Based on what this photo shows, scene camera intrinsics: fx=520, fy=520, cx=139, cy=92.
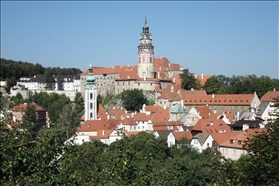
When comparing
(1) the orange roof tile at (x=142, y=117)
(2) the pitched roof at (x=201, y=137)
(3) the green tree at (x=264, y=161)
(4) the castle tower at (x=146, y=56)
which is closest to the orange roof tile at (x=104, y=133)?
(1) the orange roof tile at (x=142, y=117)

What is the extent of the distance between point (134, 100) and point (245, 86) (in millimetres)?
14686

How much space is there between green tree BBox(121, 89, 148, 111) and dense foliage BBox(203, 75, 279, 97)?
9.97 meters

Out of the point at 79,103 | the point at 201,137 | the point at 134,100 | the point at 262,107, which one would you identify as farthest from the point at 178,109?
the point at 79,103

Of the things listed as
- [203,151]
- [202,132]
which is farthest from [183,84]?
[203,151]

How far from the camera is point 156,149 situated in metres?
36.0

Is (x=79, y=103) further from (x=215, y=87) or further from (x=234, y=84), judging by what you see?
(x=234, y=84)

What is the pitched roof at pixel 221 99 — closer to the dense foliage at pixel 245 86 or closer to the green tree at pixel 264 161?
the dense foliage at pixel 245 86

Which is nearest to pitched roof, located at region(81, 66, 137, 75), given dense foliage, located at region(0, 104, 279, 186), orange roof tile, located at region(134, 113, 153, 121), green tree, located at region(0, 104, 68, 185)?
orange roof tile, located at region(134, 113, 153, 121)

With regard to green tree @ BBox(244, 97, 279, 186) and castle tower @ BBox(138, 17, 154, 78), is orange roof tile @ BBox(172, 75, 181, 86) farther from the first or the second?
green tree @ BBox(244, 97, 279, 186)

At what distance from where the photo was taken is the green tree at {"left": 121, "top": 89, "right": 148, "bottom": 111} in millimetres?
63844

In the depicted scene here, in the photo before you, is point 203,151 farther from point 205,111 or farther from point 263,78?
point 263,78

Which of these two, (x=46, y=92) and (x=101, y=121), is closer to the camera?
(x=101, y=121)

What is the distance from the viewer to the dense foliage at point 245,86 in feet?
218

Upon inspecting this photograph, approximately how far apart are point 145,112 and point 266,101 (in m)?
13.1
